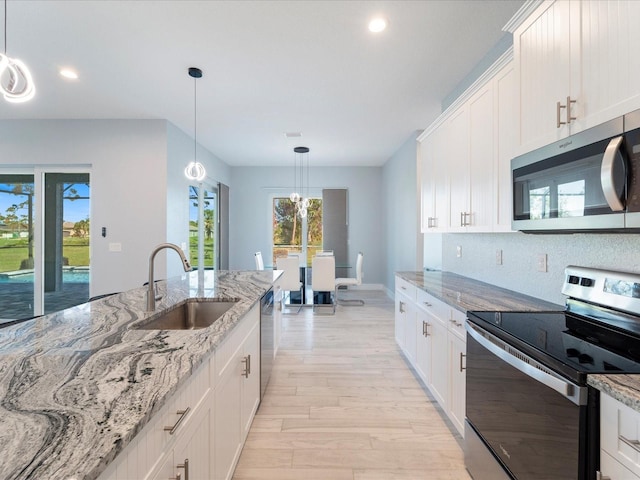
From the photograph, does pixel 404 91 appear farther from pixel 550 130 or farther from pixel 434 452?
pixel 434 452

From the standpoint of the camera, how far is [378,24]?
235 centimetres

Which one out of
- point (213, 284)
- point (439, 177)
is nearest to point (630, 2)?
point (439, 177)

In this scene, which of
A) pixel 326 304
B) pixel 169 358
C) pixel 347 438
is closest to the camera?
pixel 169 358

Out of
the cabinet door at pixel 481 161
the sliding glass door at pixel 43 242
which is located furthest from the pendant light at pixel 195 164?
the cabinet door at pixel 481 161

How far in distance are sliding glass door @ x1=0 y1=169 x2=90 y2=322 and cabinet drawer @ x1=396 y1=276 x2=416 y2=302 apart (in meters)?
4.25

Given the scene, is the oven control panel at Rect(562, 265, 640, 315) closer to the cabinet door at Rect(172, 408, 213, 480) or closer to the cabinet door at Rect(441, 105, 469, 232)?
the cabinet door at Rect(441, 105, 469, 232)

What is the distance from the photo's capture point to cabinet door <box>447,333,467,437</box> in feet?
5.92

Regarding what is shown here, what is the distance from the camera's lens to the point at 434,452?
74.8 inches

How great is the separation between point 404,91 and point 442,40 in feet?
2.94

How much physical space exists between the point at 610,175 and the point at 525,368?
2.45ft

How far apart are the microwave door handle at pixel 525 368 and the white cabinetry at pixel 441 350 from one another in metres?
0.26

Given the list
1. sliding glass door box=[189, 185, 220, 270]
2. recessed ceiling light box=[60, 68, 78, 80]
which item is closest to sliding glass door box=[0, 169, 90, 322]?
sliding glass door box=[189, 185, 220, 270]

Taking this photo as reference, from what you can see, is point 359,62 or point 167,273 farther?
point 167,273

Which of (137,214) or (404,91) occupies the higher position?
(404,91)
